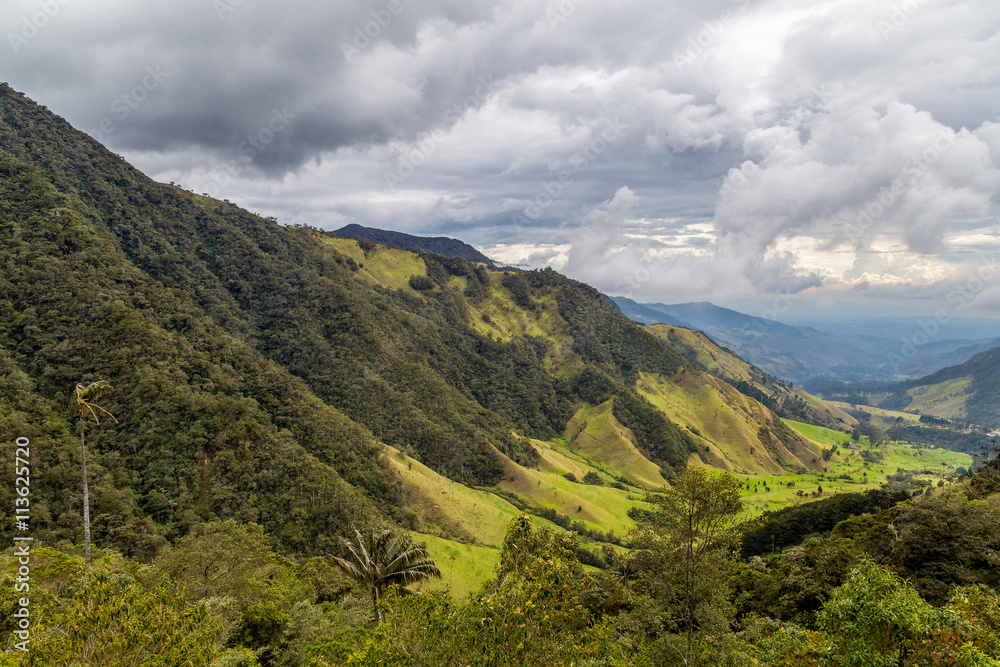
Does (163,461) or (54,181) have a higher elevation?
(54,181)

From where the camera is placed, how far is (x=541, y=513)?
11894 centimetres

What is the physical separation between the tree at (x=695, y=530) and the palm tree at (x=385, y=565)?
13.5m

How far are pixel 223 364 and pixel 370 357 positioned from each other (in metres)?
59.1

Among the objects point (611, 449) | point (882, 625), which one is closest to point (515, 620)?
point (882, 625)

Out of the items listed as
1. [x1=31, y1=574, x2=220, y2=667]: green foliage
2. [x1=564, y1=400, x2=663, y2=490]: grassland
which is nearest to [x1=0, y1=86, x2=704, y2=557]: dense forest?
[x1=564, y1=400, x2=663, y2=490]: grassland

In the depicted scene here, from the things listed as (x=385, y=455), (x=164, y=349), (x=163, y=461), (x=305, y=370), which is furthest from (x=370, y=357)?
(x=163, y=461)

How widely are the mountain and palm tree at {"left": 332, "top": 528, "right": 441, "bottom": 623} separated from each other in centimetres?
4201

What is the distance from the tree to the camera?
61.5 ft

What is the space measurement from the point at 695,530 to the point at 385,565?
17.8 metres

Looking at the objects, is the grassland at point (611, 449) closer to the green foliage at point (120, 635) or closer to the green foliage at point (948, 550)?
the green foliage at point (948, 550)

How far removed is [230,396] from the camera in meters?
80.6

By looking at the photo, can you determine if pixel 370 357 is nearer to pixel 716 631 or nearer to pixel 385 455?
pixel 385 455

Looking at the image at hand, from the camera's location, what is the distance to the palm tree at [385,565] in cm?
2584

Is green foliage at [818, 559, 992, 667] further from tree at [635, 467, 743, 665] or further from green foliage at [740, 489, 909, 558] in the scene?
green foliage at [740, 489, 909, 558]
